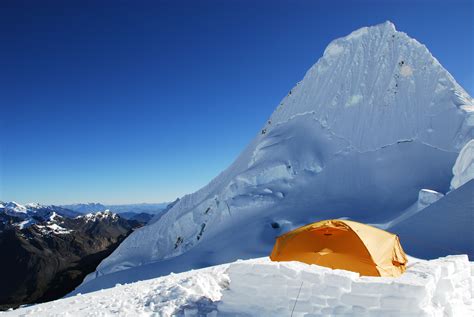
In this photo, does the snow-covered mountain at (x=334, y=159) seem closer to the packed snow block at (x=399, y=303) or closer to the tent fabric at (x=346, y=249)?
the tent fabric at (x=346, y=249)

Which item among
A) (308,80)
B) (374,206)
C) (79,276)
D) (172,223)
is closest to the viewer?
(374,206)

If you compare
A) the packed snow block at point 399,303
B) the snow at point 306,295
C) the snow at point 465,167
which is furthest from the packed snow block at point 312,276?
the snow at point 465,167

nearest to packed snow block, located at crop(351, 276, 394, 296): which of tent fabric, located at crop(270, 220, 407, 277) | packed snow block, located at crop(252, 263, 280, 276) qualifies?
packed snow block, located at crop(252, 263, 280, 276)

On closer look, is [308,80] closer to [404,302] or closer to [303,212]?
[303,212]

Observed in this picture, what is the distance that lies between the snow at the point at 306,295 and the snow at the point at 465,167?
615 inches

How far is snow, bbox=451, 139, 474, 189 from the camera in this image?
22781 mm

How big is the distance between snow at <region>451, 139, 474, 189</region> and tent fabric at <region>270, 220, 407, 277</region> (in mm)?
16155

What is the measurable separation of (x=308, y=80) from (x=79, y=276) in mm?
106796

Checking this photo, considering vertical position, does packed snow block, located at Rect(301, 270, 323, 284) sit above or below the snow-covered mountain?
below

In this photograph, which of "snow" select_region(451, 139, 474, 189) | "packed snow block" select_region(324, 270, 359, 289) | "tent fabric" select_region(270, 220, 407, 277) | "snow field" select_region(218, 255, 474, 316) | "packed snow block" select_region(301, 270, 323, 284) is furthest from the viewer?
"snow" select_region(451, 139, 474, 189)

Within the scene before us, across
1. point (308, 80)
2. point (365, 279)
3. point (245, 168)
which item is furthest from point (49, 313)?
point (308, 80)

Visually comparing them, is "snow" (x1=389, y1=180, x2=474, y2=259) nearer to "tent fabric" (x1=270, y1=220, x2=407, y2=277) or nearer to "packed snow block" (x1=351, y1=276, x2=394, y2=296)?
"tent fabric" (x1=270, y1=220, x2=407, y2=277)

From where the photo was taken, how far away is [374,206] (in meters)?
28.5

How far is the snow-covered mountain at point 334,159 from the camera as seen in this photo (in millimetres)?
28234
